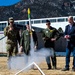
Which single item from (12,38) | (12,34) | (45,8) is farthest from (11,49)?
(45,8)

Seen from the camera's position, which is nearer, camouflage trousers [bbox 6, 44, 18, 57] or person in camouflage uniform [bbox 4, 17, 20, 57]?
person in camouflage uniform [bbox 4, 17, 20, 57]

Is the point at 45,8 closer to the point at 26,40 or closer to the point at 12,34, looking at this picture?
the point at 26,40

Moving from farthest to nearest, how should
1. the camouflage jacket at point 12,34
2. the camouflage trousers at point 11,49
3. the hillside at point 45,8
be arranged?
the hillside at point 45,8 < the camouflage trousers at point 11,49 < the camouflage jacket at point 12,34

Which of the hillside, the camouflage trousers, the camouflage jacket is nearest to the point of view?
the camouflage jacket

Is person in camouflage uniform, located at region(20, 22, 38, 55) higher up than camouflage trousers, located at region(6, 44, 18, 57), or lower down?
higher up

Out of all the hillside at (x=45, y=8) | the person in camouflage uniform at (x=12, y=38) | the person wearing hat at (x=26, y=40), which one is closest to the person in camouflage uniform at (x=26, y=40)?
the person wearing hat at (x=26, y=40)

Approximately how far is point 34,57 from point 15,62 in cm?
91

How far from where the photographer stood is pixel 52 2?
103875 millimetres

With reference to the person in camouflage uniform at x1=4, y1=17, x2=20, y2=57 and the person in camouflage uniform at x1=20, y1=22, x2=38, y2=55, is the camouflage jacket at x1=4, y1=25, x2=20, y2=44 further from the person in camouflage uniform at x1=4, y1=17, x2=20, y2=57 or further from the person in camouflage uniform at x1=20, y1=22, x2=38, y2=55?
the person in camouflage uniform at x1=20, y1=22, x2=38, y2=55

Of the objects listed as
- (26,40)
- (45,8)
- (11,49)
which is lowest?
(11,49)

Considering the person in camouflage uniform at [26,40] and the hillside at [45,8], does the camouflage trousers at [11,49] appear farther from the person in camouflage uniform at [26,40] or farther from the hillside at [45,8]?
the hillside at [45,8]

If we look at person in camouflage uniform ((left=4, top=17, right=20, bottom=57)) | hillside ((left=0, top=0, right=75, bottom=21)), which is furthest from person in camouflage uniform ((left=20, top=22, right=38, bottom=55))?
hillside ((left=0, top=0, right=75, bottom=21))

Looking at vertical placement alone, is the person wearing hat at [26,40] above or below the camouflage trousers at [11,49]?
above

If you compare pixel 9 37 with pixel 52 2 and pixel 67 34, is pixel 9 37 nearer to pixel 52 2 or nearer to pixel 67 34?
pixel 67 34
